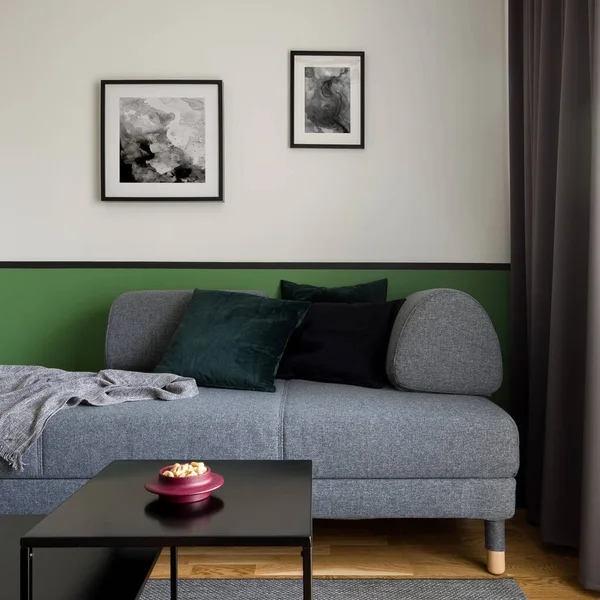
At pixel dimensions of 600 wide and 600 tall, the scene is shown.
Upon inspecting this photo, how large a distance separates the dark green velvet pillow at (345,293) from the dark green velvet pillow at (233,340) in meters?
0.27

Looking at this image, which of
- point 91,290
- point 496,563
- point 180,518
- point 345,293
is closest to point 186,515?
point 180,518

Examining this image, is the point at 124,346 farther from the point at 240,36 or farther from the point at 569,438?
the point at 569,438

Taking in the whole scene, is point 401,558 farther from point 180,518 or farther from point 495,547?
point 180,518

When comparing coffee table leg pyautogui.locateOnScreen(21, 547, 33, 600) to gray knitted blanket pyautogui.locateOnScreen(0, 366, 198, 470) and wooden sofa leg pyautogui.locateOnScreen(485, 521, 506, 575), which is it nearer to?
gray knitted blanket pyautogui.locateOnScreen(0, 366, 198, 470)

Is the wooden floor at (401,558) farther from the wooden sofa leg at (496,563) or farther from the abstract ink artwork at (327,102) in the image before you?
the abstract ink artwork at (327,102)

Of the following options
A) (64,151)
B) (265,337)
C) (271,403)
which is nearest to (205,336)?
(265,337)

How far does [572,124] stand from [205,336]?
1.54 m

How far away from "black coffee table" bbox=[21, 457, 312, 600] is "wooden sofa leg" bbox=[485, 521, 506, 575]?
2.77ft

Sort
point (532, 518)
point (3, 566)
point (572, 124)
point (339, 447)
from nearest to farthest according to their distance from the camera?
point (3, 566) → point (339, 447) → point (572, 124) → point (532, 518)

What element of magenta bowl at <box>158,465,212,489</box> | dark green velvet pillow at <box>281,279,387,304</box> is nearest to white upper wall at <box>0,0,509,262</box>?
dark green velvet pillow at <box>281,279,387,304</box>

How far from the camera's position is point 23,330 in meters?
3.30

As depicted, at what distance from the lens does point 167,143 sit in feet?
10.7

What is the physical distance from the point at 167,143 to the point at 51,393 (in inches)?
58.2

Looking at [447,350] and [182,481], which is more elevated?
[447,350]
